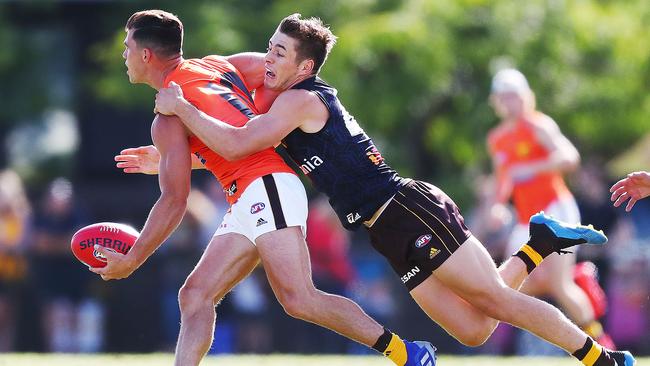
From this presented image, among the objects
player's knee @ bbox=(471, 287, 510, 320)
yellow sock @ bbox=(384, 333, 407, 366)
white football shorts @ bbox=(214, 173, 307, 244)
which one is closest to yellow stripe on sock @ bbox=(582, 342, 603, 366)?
player's knee @ bbox=(471, 287, 510, 320)

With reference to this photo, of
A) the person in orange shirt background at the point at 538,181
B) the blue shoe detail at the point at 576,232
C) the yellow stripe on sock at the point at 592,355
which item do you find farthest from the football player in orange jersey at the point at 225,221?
the person in orange shirt background at the point at 538,181

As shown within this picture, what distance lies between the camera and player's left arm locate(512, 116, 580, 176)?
34.4ft

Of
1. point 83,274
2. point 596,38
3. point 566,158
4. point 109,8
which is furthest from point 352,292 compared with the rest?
point 109,8

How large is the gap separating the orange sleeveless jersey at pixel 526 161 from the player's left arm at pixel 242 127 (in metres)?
3.86

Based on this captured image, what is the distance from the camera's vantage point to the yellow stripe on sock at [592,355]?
24.1ft

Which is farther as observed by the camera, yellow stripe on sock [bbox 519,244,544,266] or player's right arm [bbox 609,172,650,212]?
yellow stripe on sock [bbox 519,244,544,266]

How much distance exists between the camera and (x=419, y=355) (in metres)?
7.43

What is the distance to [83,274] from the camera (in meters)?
13.9

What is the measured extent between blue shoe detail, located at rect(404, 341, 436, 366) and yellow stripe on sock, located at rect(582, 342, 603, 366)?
0.82 meters

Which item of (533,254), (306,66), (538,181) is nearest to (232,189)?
(306,66)

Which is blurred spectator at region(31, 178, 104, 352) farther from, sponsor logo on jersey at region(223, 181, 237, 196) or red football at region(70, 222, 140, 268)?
sponsor logo on jersey at region(223, 181, 237, 196)

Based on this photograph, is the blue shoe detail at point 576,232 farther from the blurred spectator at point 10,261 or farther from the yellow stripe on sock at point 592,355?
the blurred spectator at point 10,261

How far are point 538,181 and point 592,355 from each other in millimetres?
3383

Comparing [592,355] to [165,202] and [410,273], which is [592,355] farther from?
[165,202]
